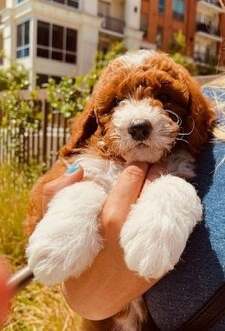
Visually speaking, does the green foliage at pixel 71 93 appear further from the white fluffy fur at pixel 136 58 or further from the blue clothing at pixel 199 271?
the blue clothing at pixel 199 271

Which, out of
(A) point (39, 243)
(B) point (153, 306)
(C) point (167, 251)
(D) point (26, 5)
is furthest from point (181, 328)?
(D) point (26, 5)

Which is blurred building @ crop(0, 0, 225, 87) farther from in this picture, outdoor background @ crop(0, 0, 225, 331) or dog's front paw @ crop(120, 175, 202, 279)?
dog's front paw @ crop(120, 175, 202, 279)

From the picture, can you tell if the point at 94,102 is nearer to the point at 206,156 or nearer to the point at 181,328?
the point at 206,156

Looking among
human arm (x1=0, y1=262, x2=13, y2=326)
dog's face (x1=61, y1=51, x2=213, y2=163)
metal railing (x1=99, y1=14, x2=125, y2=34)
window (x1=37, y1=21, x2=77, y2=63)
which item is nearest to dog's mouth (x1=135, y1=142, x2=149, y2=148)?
dog's face (x1=61, y1=51, x2=213, y2=163)

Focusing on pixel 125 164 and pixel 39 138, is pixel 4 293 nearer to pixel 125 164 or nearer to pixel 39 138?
pixel 125 164

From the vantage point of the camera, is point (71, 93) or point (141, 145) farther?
point (71, 93)

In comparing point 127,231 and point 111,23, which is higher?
point 111,23

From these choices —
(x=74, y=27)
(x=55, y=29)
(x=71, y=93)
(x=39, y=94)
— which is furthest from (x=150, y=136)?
(x=39, y=94)
